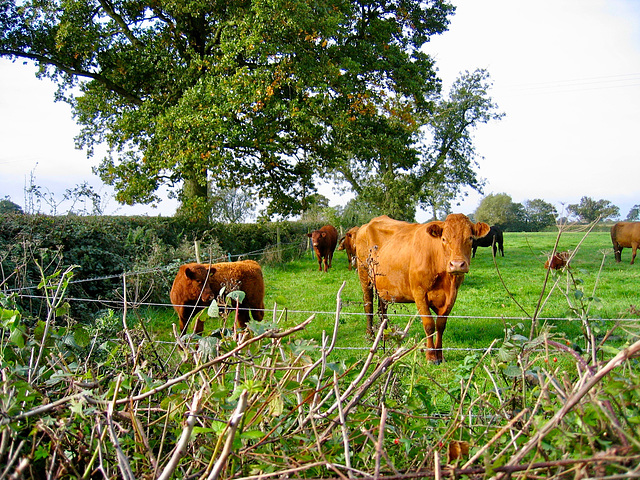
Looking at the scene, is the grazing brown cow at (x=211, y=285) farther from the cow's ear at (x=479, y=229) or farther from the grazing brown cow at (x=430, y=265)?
the cow's ear at (x=479, y=229)

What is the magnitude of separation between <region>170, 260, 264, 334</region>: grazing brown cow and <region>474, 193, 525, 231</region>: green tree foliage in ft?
202

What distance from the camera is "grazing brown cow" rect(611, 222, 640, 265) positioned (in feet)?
62.4

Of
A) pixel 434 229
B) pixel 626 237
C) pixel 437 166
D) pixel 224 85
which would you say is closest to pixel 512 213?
pixel 437 166

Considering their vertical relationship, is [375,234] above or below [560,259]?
above

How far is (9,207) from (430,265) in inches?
361

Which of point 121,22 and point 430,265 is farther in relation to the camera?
point 121,22

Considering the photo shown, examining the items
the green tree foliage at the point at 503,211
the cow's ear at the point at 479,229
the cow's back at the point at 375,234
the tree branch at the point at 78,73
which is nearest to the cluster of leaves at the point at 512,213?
the green tree foliage at the point at 503,211

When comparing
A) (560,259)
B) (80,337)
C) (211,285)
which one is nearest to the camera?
(80,337)

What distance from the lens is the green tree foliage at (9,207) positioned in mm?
10065

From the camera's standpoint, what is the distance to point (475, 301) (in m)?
11.6

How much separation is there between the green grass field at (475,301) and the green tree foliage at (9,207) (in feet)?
11.9

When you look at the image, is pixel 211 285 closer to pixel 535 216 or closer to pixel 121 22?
pixel 121 22

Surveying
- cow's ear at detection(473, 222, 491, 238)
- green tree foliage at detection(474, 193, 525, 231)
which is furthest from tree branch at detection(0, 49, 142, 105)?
green tree foliage at detection(474, 193, 525, 231)

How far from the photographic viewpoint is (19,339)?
1.76 metres
